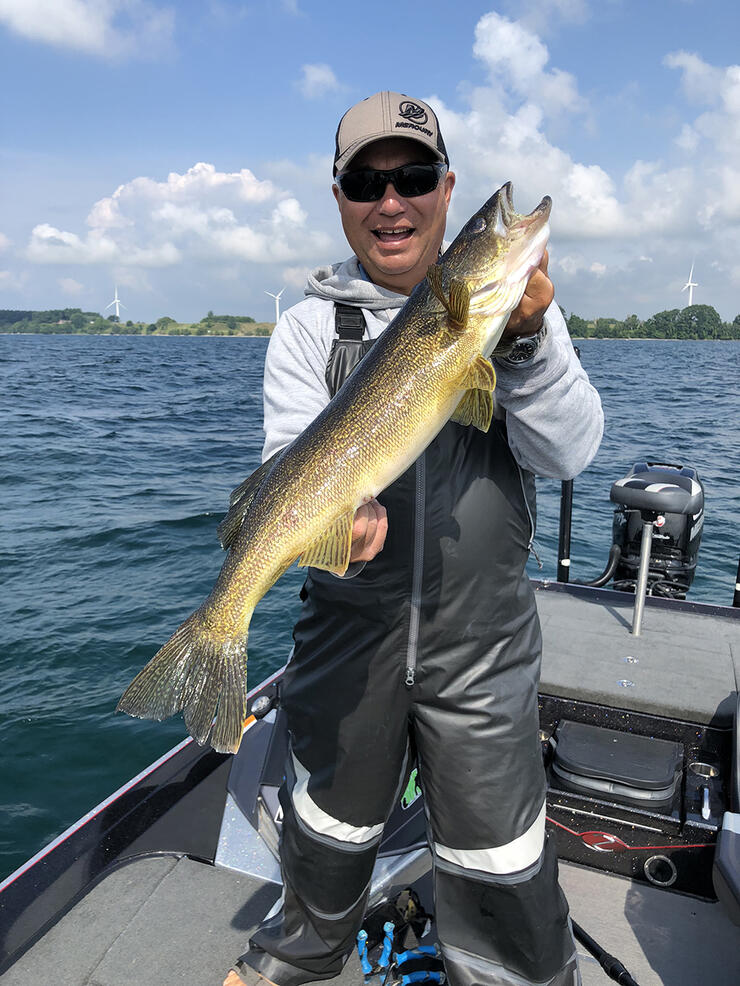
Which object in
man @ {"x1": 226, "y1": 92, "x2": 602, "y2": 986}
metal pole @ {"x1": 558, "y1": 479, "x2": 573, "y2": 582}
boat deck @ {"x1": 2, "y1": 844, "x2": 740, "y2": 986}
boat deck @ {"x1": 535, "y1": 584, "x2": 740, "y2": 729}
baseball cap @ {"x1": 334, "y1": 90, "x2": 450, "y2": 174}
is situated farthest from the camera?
metal pole @ {"x1": 558, "y1": 479, "x2": 573, "y2": 582}

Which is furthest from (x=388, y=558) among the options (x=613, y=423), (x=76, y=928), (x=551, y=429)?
(x=613, y=423)

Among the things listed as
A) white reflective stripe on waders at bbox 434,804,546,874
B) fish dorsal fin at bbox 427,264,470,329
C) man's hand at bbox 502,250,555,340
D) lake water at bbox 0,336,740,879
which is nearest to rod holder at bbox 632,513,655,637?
white reflective stripe on waders at bbox 434,804,546,874

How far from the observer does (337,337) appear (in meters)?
2.89

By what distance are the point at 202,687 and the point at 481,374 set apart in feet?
4.64

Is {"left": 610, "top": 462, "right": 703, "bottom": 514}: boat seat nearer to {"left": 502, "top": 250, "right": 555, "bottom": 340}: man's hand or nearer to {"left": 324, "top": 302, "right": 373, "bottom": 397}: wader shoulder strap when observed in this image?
{"left": 324, "top": 302, "right": 373, "bottom": 397}: wader shoulder strap

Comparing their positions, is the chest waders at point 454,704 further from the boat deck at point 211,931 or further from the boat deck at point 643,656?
the boat deck at point 643,656

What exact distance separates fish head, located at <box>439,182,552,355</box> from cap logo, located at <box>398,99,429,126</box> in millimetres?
666

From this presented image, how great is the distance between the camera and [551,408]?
2453 mm

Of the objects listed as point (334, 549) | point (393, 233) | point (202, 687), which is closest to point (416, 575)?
point (334, 549)

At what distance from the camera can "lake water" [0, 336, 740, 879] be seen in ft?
23.0

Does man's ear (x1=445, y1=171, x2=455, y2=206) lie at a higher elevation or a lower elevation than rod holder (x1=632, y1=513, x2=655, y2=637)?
higher

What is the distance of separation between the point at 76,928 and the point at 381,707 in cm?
204

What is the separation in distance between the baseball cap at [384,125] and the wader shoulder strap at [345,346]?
0.60 m

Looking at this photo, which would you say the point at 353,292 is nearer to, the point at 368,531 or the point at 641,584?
the point at 368,531
